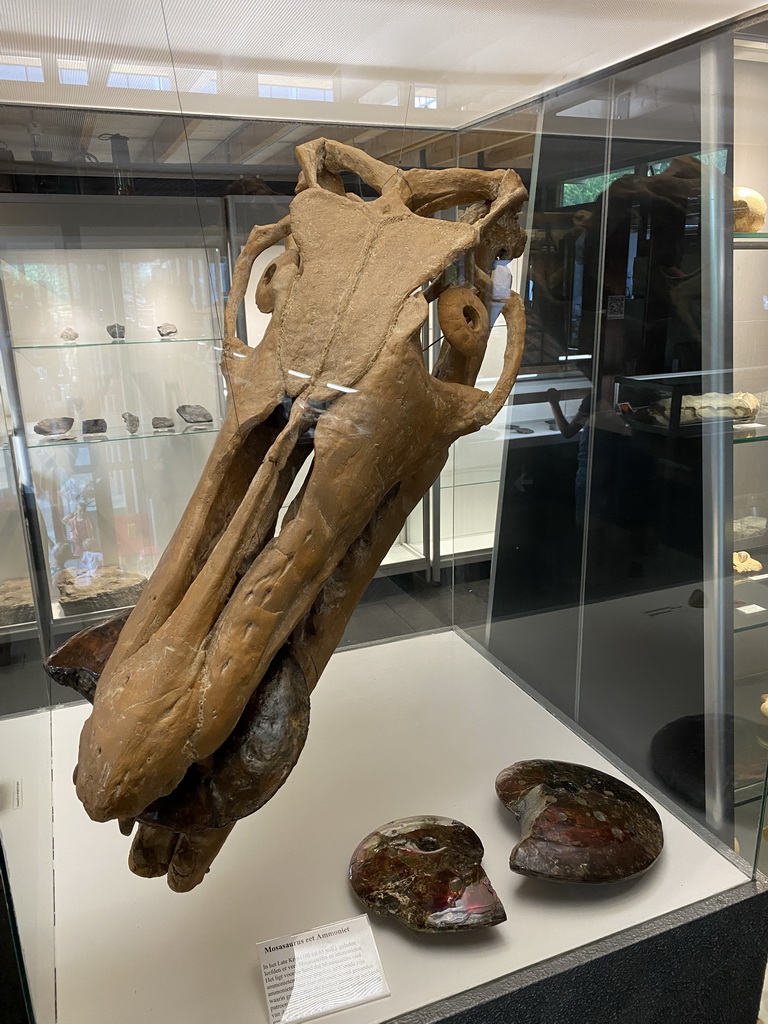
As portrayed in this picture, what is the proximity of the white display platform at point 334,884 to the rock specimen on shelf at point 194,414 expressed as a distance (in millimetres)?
782

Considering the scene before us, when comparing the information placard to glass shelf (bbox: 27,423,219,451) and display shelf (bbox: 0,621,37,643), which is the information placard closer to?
display shelf (bbox: 0,621,37,643)

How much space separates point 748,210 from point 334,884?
1.65 metres

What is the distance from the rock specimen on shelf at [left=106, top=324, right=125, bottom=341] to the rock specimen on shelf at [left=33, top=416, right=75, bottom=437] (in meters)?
0.25

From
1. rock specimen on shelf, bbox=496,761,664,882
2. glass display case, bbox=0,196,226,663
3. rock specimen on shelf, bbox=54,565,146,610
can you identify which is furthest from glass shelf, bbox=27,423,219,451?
rock specimen on shelf, bbox=496,761,664,882

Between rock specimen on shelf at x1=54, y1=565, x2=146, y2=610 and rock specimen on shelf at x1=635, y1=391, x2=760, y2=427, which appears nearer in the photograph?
rock specimen on shelf at x1=635, y1=391, x2=760, y2=427

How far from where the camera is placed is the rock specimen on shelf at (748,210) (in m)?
1.77

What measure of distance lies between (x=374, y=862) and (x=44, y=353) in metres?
1.33

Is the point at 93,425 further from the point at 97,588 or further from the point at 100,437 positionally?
the point at 97,588

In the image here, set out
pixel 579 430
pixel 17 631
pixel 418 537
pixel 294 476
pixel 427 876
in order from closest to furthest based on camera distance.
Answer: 1. pixel 294 476
2. pixel 427 876
3. pixel 17 631
4. pixel 579 430
5. pixel 418 537

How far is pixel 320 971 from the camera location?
4.81 ft

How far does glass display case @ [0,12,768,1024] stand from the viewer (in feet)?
4.74

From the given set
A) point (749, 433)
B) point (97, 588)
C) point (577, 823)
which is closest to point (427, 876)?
point (577, 823)

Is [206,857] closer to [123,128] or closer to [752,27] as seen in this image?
[123,128]

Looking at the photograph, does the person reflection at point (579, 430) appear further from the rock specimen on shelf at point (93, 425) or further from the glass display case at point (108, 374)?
the rock specimen on shelf at point (93, 425)
